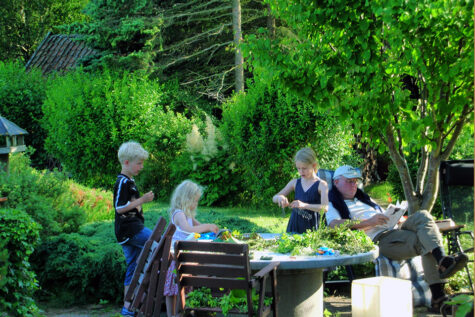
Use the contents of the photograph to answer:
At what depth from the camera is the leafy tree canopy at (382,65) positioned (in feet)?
19.2

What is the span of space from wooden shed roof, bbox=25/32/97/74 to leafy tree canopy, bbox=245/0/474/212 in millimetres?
17604

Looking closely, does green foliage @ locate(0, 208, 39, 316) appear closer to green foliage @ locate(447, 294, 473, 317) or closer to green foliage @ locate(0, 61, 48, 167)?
green foliage @ locate(447, 294, 473, 317)

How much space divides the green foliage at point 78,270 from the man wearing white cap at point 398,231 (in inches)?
91.5

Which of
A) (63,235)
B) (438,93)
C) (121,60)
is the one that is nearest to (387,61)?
(438,93)

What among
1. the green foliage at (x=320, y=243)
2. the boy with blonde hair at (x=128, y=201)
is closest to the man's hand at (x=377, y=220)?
the green foliage at (x=320, y=243)

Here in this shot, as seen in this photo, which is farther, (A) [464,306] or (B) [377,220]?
(B) [377,220]

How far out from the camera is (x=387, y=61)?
650cm

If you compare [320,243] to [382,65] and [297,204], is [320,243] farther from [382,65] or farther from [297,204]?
[382,65]

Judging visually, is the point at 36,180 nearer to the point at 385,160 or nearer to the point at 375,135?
the point at 375,135

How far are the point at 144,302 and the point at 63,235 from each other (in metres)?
2.25

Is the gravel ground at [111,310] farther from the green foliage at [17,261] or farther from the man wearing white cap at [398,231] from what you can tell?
the green foliage at [17,261]

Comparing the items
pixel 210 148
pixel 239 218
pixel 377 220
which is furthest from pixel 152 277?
pixel 210 148

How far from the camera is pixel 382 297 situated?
498cm

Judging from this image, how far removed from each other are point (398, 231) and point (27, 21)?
99.6 feet
